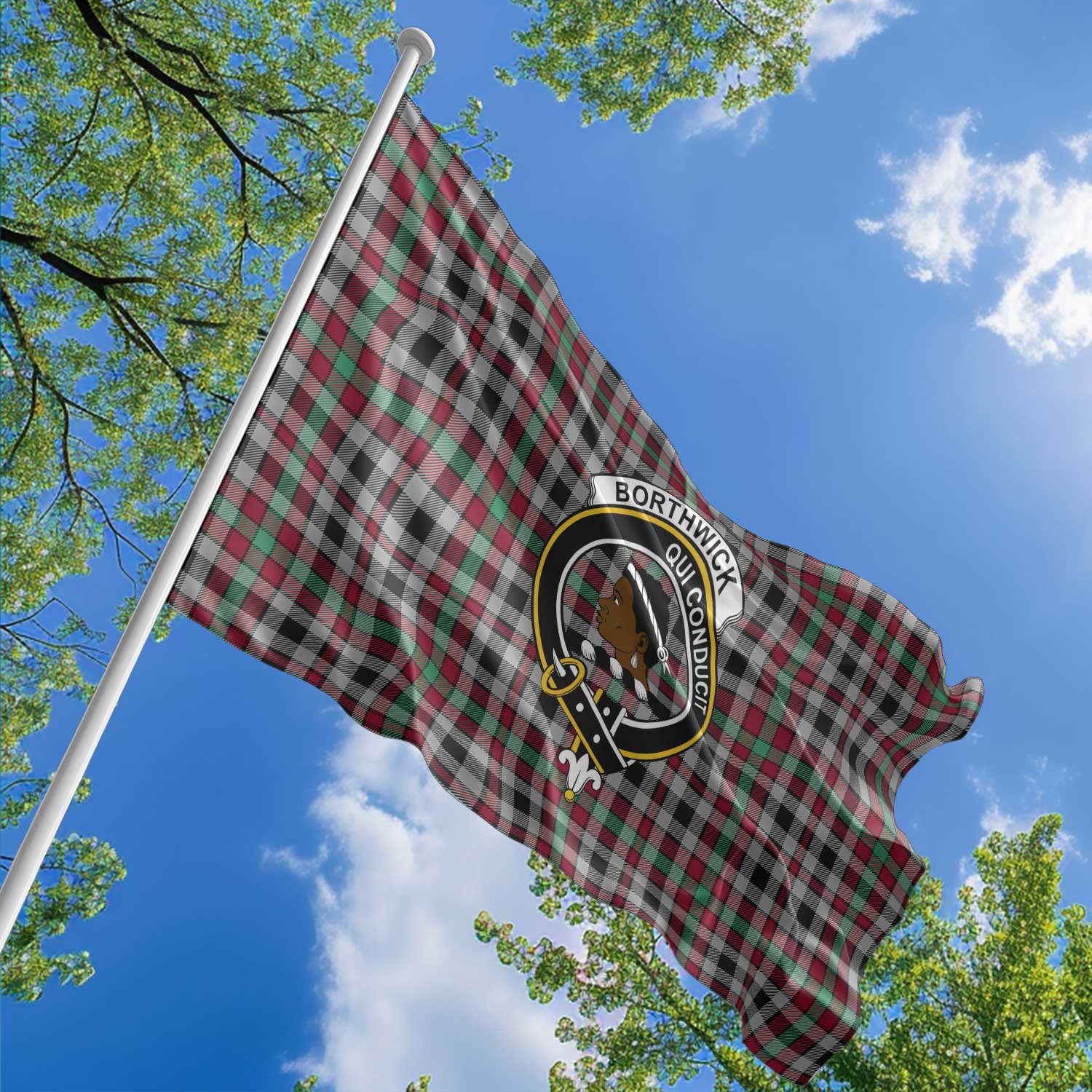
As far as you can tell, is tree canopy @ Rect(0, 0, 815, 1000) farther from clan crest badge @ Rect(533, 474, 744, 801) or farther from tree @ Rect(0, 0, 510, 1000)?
clan crest badge @ Rect(533, 474, 744, 801)

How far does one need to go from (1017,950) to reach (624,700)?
40.7 ft

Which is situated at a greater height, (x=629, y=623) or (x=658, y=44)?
(x=658, y=44)

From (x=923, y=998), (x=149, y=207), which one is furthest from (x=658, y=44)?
(x=923, y=998)

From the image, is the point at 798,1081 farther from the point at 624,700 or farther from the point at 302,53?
the point at 302,53

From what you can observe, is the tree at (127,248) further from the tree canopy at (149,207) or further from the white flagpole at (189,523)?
the white flagpole at (189,523)

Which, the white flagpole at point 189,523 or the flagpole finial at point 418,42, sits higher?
the flagpole finial at point 418,42

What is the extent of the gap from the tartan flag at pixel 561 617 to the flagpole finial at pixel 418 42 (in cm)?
45

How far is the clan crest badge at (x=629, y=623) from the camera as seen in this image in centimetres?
530

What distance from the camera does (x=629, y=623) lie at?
5.56 m

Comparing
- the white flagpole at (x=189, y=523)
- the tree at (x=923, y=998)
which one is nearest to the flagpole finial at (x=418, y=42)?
the white flagpole at (x=189, y=523)

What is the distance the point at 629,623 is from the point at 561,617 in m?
0.48

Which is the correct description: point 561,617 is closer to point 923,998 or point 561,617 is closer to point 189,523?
point 189,523

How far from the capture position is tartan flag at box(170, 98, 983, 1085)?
14.7ft

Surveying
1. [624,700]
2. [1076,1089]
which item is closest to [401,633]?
[624,700]
